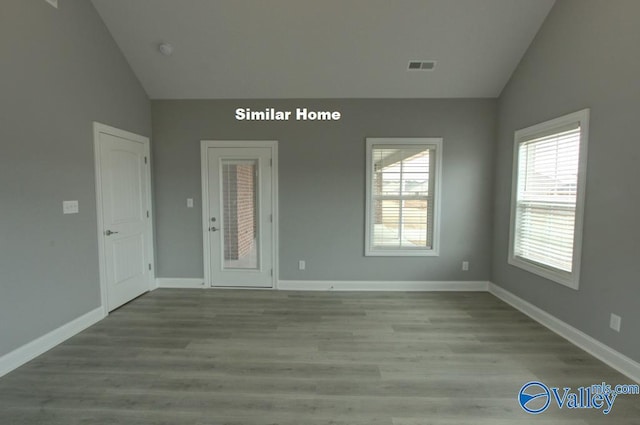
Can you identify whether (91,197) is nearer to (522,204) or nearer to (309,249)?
(309,249)

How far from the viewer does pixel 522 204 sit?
3482 millimetres

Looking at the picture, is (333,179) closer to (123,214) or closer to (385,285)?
(385,285)

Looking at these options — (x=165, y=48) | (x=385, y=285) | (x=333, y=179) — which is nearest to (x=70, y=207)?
(x=165, y=48)

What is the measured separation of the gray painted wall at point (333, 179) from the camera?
3.94m

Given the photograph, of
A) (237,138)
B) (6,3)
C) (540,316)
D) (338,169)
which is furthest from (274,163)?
(540,316)

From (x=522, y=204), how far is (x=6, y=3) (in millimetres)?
5184

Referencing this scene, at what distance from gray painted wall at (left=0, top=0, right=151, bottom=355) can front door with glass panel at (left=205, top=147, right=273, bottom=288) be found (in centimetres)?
133

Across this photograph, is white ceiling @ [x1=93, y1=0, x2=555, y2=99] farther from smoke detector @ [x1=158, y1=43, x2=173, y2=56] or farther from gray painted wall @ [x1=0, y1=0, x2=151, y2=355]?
gray painted wall @ [x1=0, y1=0, x2=151, y2=355]

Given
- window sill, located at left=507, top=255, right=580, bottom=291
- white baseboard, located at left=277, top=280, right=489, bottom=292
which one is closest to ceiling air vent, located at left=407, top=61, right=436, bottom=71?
window sill, located at left=507, top=255, right=580, bottom=291

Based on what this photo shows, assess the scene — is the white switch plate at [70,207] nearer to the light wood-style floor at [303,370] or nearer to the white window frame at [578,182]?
the light wood-style floor at [303,370]

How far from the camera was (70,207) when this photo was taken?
2775 millimetres
